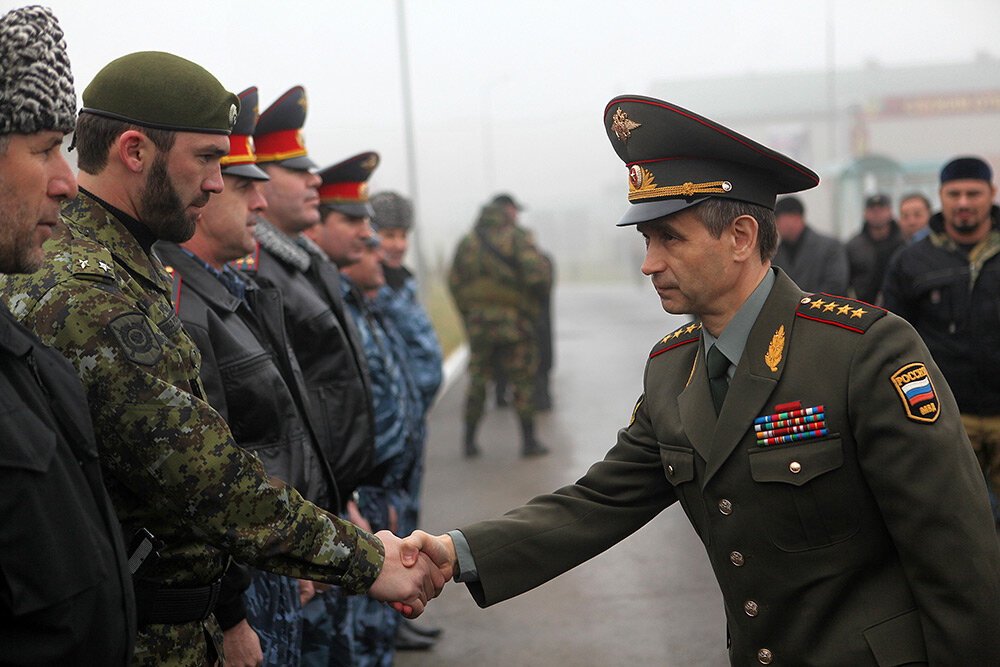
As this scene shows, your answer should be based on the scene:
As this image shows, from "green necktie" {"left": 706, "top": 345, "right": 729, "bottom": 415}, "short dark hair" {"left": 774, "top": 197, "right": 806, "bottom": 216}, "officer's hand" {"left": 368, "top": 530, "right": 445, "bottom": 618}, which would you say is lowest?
"officer's hand" {"left": 368, "top": 530, "right": 445, "bottom": 618}

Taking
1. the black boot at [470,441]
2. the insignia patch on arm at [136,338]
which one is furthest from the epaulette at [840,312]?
the black boot at [470,441]

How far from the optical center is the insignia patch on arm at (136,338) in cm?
199

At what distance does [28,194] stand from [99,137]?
646mm

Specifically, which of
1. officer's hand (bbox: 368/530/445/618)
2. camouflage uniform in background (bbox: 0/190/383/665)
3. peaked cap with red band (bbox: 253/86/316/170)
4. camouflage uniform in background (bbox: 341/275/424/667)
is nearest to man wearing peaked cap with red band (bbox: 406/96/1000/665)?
officer's hand (bbox: 368/530/445/618)

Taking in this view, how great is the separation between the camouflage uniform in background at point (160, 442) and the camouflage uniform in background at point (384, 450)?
1.96 m

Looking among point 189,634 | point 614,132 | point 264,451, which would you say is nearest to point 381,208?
point 264,451

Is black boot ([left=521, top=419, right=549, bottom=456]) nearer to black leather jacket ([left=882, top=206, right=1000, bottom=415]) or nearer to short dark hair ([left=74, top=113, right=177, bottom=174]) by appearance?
black leather jacket ([left=882, top=206, right=1000, bottom=415])

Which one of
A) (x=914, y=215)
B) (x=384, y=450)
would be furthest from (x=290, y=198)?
(x=914, y=215)

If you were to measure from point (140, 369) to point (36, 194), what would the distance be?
1.38 ft

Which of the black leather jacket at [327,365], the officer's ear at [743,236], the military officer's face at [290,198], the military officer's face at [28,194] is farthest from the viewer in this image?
the military officer's face at [290,198]

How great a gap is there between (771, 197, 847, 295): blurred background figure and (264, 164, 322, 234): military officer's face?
5031 millimetres

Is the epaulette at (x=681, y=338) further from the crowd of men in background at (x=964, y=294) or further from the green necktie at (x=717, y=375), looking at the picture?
the crowd of men in background at (x=964, y=294)

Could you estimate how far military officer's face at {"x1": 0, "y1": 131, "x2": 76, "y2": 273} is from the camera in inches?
66.5

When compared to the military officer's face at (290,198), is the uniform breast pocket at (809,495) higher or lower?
lower
